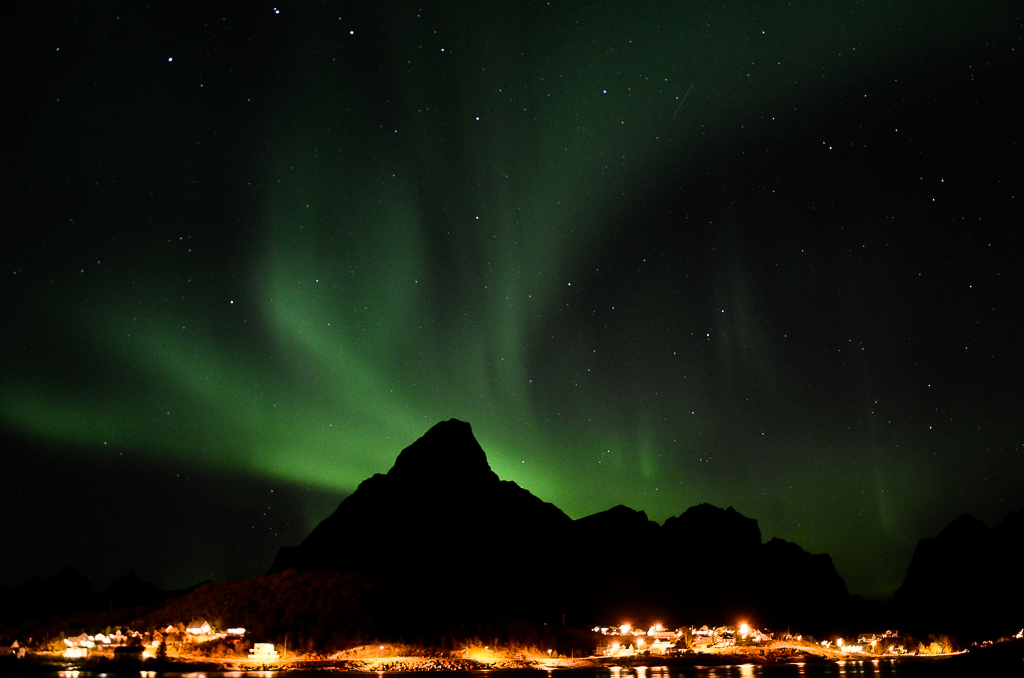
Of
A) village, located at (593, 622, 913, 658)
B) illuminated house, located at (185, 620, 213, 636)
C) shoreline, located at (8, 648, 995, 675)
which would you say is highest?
illuminated house, located at (185, 620, 213, 636)

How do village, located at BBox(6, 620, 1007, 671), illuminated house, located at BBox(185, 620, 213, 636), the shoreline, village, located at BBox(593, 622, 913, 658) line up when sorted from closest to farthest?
the shoreline
village, located at BBox(6, 620, 1007, 671)
illuminated house, located at BBox(185, 620, 213, 636)
village, located at BBox(593, 622, 913, 658)

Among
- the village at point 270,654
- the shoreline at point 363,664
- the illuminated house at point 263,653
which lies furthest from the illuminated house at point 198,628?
the illuminated house at point 263,653

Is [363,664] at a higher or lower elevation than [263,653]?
lower

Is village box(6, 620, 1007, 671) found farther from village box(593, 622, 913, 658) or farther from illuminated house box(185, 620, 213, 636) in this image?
village box(593, 622, 913, 658)

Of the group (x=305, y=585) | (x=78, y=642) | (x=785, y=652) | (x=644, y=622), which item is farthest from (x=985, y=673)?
(x=644, y=622)

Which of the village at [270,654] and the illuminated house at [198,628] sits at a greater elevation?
the illuminated house at [198,628]

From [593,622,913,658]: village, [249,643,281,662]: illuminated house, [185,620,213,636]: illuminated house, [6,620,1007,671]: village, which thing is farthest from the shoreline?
[593,622,913,658]: village

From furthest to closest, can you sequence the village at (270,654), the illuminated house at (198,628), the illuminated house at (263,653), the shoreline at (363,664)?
1. the illuminated house at (198,628)
2. the illuminated house at (263,653)
3. the village at (270,654)
4. the shoreline at (363,664)

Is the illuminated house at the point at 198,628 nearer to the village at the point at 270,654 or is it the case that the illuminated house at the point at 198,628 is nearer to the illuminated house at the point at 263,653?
the village at the point at 270,654

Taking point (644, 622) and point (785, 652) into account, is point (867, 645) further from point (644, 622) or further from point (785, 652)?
point (644, 622)

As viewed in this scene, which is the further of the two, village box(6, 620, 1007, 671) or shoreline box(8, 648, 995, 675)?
village box(6, 620, 1007, 671)

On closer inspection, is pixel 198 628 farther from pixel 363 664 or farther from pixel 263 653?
pixel 363 664

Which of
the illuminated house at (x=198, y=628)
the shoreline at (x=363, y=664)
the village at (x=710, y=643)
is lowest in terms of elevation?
the village at (x=710, y=643)

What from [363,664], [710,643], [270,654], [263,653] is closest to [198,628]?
[263,653]
